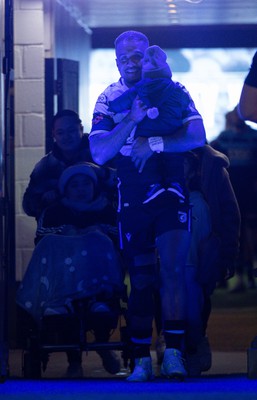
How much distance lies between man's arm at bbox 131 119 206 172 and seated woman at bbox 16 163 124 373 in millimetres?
854

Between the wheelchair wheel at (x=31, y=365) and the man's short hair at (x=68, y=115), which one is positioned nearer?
the wheelchair wheel at (x=31, y=365)

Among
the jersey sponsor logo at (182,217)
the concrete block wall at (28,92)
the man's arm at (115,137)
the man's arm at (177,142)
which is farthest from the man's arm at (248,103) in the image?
the concrete block wall at (28,92)

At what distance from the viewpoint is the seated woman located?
7398 mm

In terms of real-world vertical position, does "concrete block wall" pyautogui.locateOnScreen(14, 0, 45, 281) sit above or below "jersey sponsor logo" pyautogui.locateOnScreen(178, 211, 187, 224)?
above

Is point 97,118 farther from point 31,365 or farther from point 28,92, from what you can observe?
point 28,92

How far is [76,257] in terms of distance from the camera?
24.5ft

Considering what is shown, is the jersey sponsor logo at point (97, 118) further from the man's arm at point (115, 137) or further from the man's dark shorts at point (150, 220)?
the man's dark shorts at point (150, 220)

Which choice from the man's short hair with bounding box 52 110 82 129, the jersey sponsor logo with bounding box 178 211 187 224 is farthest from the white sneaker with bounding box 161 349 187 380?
the man's short hair with bounding box 52 110 82 129

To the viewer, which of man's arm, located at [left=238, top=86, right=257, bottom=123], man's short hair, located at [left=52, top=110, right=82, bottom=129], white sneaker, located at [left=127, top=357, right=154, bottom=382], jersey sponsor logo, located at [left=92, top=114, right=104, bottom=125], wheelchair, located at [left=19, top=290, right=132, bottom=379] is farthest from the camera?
man's short hair, located at [left=52, top=110, right=82, bottom=129]

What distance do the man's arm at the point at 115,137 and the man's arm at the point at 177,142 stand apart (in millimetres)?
97

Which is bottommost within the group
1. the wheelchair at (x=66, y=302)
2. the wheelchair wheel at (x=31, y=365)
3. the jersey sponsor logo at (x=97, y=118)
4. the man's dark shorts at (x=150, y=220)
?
the wheelchair wheel at (x=31, y=365)

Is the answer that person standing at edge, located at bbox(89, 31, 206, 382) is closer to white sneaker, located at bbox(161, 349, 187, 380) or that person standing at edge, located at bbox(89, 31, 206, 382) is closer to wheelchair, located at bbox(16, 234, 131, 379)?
white sneaker, located at bbox(161, 349, 187, 380)

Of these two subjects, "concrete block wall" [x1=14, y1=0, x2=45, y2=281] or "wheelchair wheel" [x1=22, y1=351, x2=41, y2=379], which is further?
"concrete block wall" [x1=14, y1=0, x2=45, y2=281]

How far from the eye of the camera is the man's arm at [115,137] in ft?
22.1
